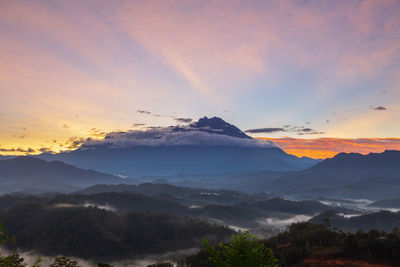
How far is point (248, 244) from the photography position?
32.4 meters

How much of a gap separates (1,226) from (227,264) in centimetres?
2066

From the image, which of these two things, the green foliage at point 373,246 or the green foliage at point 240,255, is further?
the green foliage at point 373,246

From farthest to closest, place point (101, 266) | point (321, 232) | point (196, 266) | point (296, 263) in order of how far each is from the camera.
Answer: point (196, 266) → point (321, 232) → point (296, 263) → point (101, 266)

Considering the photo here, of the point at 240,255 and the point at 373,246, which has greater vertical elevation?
the point at 240,255

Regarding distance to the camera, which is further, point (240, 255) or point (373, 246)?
point (373, 246)

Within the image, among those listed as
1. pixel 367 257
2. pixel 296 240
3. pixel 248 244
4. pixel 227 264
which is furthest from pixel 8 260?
pixel 296 240

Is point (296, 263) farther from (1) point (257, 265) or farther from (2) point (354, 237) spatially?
(1) point (257, 265)

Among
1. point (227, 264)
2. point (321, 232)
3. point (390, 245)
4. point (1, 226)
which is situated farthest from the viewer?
point (321, 232)

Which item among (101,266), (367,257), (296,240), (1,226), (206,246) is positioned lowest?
(296,240)

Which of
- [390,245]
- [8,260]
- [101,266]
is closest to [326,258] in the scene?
[390,245]

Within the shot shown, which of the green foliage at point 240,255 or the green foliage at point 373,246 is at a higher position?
the green foliage at point 240,255

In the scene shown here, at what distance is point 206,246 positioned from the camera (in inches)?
1265

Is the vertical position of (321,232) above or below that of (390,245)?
below

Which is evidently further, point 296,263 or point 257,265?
point 296,263
